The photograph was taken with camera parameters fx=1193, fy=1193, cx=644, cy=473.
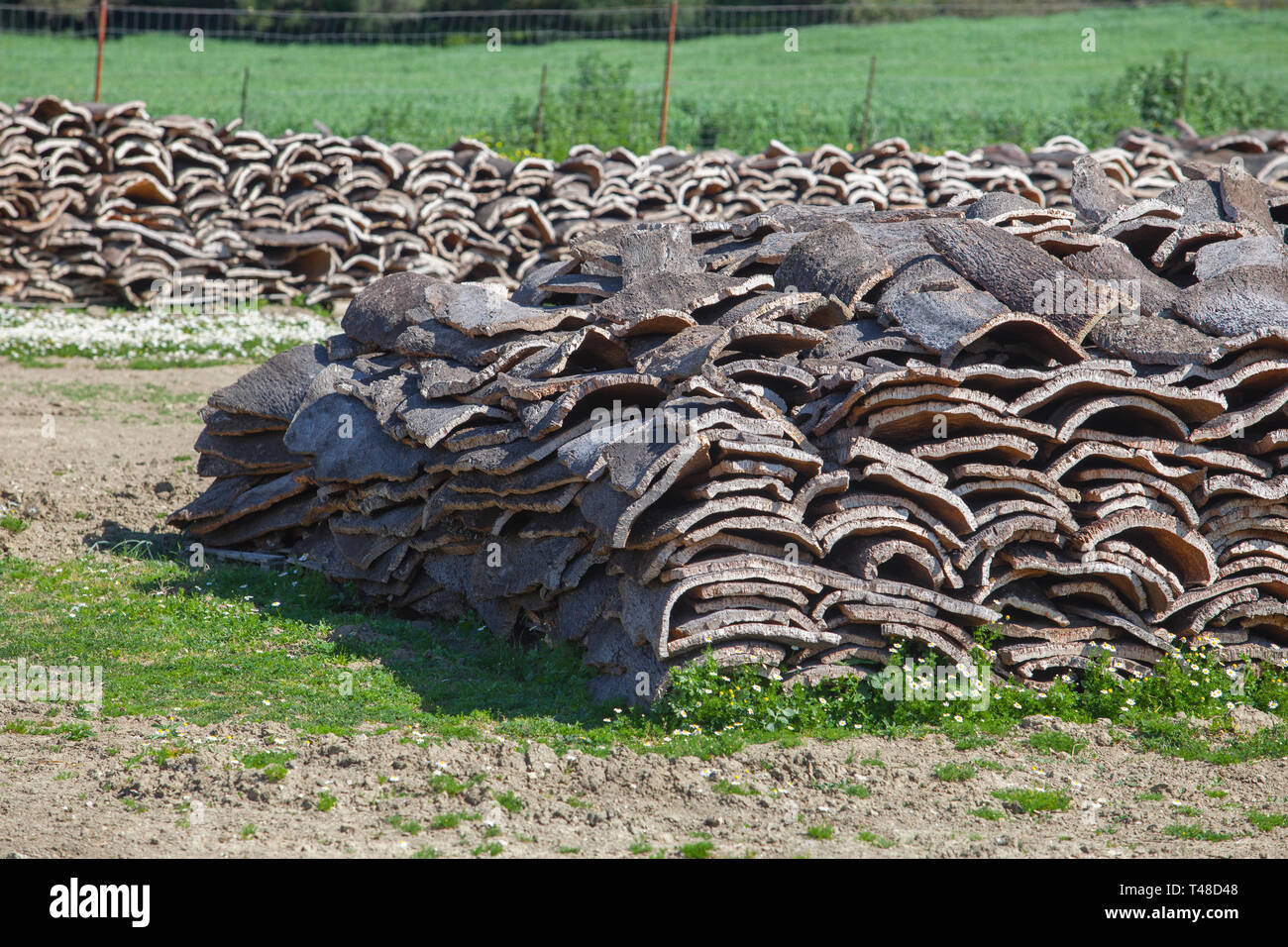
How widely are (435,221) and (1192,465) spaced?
36.8 ft

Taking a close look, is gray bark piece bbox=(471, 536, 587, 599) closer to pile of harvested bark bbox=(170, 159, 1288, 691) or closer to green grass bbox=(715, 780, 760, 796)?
pile of harvested bark bbox=(170, 159, 1288, 691)

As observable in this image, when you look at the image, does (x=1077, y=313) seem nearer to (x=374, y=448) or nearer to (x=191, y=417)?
(x=374, y=448)

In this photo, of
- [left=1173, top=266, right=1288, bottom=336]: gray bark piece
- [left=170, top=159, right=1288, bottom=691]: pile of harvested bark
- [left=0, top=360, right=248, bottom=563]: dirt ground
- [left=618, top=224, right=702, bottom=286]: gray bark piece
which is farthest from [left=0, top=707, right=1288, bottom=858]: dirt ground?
[left=618, top=224, right=702, bottom=286]: gray bark piece

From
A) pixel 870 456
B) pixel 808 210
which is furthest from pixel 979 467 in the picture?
pixel 808 210

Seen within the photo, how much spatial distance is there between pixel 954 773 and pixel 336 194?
12.2 meters

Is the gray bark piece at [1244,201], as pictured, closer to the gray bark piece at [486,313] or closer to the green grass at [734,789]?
the gray bark piece at [486,313]

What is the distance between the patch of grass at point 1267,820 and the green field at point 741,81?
15.9 m

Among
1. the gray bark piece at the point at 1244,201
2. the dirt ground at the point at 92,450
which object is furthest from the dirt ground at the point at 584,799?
the gray bark piece at the point at 1244,201

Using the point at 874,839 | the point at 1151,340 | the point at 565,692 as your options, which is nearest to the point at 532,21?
the point at 1151,340

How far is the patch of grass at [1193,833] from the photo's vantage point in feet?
14.6

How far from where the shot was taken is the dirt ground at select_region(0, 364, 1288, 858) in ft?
14.1

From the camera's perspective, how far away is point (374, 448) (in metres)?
6.80

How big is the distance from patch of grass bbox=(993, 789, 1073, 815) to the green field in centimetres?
1556

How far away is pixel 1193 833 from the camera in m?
4.49
